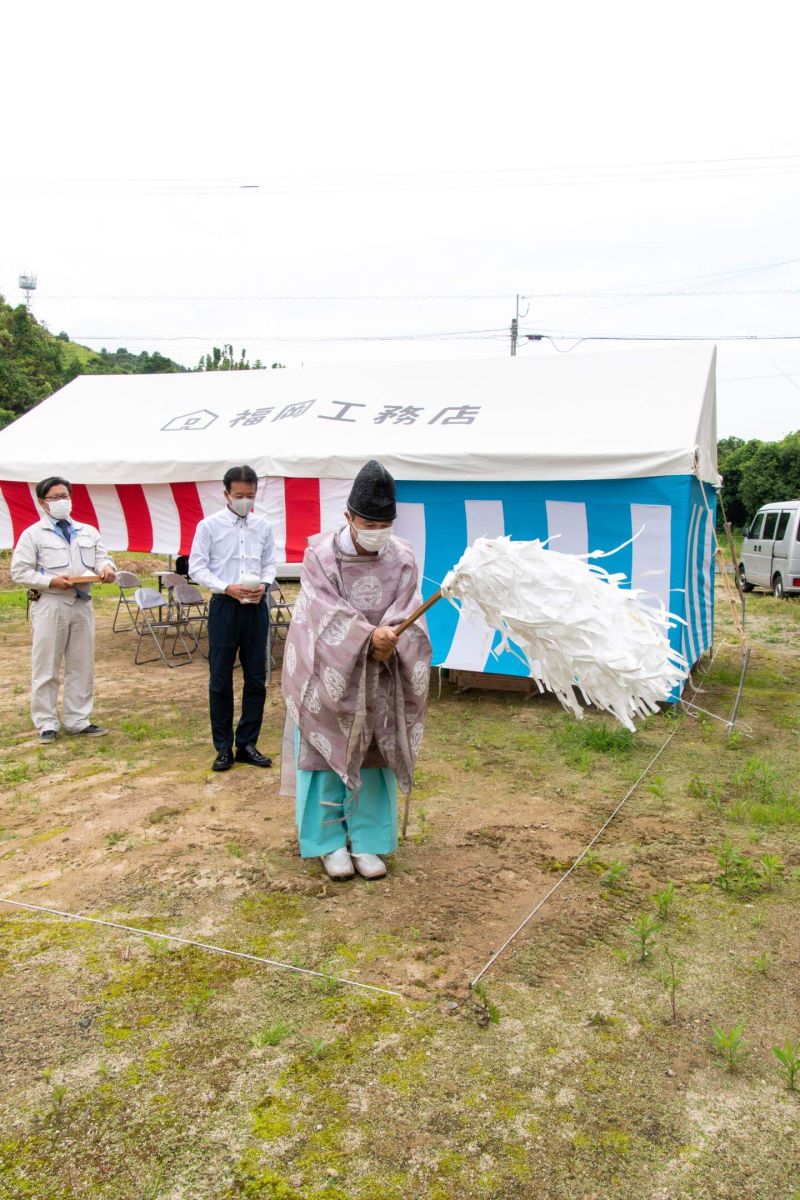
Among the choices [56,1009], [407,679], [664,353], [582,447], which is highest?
[664,353]

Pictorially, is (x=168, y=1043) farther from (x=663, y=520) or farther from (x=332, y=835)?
(x=663, y=520)

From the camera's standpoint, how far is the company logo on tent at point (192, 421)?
275 inches

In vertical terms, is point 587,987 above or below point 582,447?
below

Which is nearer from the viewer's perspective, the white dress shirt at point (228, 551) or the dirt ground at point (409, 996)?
the dirt ground at point (409, 996)

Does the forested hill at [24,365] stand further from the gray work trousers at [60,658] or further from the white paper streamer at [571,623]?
the white paper streamer at [571,623]

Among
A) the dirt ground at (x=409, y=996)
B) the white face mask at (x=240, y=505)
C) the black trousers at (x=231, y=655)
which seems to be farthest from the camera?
the white face mask at (x=240, y=505)

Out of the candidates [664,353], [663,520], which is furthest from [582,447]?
[664,353]

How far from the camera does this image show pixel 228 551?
4426 mm

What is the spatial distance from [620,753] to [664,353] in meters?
3.20

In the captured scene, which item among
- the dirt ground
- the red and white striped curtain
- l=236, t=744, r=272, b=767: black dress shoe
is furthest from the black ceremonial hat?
the red and white striped curtain

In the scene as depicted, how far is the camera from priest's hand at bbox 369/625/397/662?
288 cm

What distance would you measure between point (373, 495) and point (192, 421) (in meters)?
4.69

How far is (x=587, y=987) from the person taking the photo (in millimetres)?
2494

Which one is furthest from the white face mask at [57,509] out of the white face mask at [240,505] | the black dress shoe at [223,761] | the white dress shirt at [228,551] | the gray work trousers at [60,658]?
the black dress shoe at [223,761]
